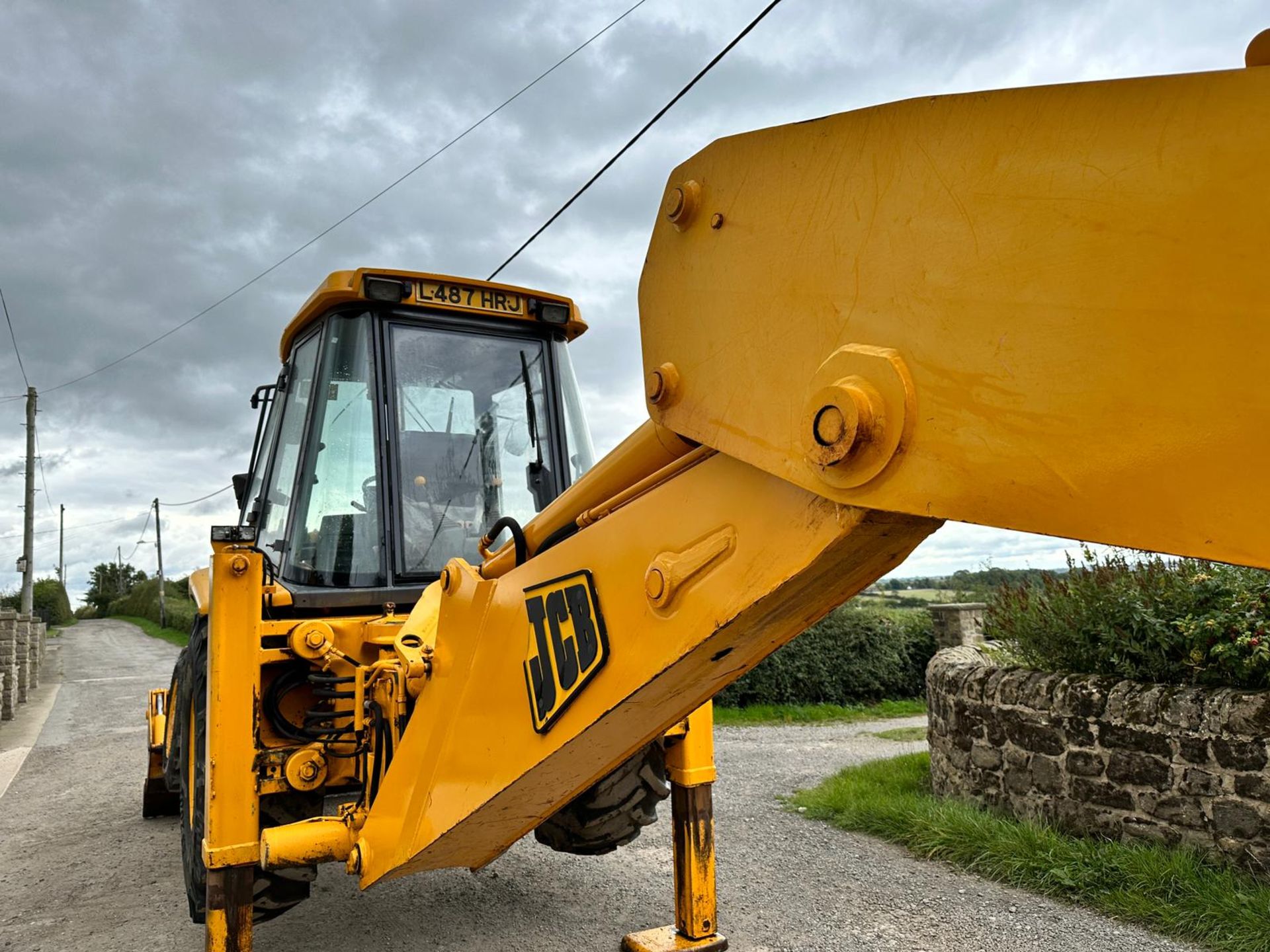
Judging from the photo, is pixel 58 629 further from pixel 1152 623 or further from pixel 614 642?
pixel 614 642

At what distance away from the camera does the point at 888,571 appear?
176 cm

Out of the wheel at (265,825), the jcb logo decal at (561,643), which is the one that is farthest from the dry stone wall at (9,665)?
the jcb logo decal at (561,643)

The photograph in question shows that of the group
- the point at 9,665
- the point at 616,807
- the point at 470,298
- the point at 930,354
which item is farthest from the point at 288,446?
the point at 9,665

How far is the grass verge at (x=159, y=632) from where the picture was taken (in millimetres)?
29781

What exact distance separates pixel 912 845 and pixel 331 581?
12.3 ft

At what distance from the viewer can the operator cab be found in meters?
4.05

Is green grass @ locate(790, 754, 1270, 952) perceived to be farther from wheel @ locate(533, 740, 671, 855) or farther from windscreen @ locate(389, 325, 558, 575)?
windscreen @ locate(389, 325, 558, 575)

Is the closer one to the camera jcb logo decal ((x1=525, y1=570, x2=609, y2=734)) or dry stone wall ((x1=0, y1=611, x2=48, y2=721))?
jcb logo decal ((x1=525, y1=570, x2=609, y2=734))

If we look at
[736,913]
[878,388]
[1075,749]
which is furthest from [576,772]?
[1075,749]

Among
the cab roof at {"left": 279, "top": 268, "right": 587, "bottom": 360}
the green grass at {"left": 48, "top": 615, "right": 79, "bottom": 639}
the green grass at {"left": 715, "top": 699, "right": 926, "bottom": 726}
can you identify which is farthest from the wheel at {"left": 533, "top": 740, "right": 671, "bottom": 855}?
the green grass at {"left": 48, "top": 615, "right": 79, "bottom": 639}

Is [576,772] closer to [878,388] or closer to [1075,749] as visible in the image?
[878,388]

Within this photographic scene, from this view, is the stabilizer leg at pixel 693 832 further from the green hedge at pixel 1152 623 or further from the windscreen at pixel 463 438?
the green hedge at pixel 1152 623

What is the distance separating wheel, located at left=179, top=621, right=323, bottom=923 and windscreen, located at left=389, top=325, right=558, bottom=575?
95 centimetres

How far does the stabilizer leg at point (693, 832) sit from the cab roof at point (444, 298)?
6.62 ft
